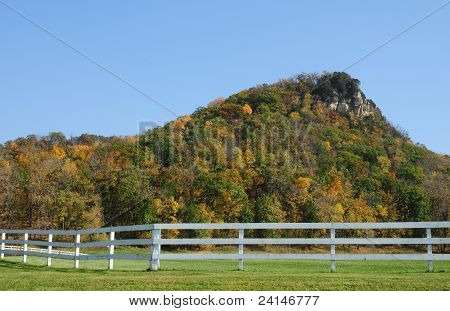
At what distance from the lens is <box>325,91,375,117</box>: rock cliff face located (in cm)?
9769

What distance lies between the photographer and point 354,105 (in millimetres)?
101062

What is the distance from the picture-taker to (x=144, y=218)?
53.4 metres

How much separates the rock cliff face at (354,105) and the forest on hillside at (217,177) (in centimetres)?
1904

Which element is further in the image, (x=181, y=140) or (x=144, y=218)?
(x=181, y=140)

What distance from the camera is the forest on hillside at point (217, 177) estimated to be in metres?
55.5

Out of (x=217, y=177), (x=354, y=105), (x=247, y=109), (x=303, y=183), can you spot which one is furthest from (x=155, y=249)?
(x=354, y=105)

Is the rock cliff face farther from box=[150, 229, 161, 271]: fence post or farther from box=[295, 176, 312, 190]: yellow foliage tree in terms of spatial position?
box=[150, 229, 161, 271]: fence post

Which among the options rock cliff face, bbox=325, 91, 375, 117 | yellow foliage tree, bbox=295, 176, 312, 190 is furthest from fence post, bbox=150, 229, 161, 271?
rock cliff face, bbox=325, 91, 375, 117

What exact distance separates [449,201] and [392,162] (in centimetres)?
1115

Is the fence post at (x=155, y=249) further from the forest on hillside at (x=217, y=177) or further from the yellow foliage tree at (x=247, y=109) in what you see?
the yellow foliage tree at (x=247, y=109)

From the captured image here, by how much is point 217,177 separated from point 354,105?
5114 cm

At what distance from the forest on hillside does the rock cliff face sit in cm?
1904

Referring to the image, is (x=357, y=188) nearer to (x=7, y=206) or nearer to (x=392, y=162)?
(x=392, y=162)
